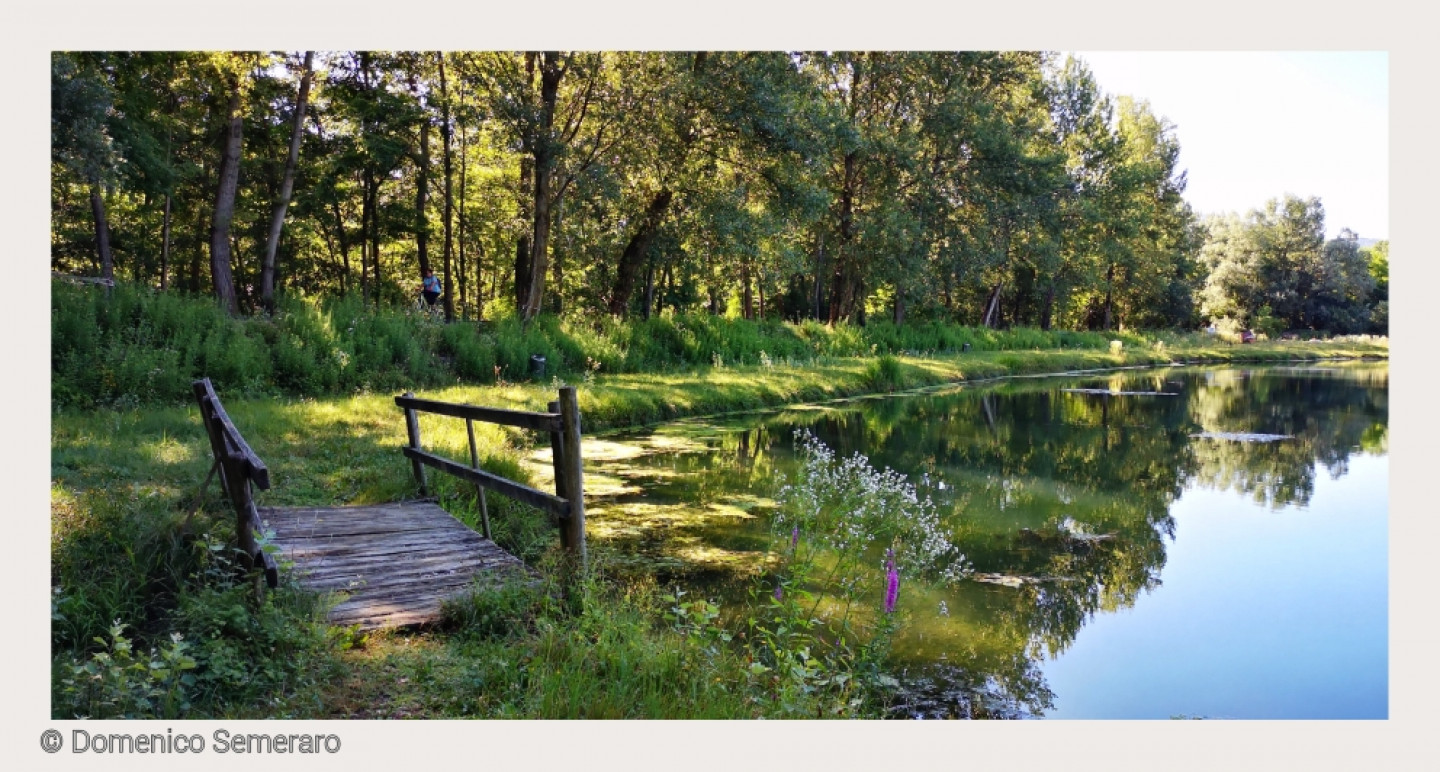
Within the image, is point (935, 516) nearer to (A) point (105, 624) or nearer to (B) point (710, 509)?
(B) point (710, 509)

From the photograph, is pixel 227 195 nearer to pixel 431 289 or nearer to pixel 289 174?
pixel 289 174

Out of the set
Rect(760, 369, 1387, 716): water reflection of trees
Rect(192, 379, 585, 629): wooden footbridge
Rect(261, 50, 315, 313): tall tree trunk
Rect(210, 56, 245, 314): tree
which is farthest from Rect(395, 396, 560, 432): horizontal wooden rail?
Rect(210, 56, 245, 314): tree

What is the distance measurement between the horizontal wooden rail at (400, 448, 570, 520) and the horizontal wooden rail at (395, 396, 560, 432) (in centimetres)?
42

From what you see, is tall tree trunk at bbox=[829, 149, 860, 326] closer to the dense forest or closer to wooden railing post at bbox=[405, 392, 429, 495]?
the dense forest

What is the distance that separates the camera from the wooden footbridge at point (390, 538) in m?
4.96

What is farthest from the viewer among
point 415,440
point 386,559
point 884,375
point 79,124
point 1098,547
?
point 884,375

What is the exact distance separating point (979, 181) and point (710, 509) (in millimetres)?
24097

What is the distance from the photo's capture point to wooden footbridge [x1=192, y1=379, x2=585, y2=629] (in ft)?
16.3

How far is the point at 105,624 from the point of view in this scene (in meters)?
4.87

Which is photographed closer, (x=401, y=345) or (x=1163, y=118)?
(x=401, y=345)

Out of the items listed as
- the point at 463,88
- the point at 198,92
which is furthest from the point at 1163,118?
the point at 198,92

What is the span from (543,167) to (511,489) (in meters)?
13.9

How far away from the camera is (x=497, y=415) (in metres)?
6.54

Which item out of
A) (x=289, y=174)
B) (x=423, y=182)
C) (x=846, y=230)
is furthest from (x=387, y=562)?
(x=846, y=230)
